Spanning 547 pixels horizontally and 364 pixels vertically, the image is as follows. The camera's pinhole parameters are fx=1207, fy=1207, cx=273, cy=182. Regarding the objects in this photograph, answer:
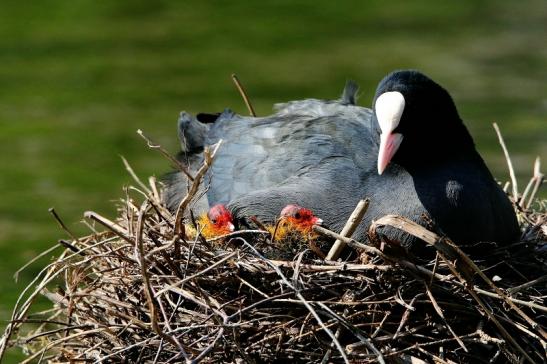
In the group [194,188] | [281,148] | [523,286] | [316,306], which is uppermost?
[194,188]

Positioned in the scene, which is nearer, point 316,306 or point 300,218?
point 316,306

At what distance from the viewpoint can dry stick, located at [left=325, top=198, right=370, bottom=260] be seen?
4008 millimetres

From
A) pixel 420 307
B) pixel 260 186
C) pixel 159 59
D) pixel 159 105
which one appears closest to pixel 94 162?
pixel 159 105

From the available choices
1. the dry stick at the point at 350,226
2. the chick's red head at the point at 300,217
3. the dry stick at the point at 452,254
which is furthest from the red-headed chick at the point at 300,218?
the dry stick at the point at 452,254

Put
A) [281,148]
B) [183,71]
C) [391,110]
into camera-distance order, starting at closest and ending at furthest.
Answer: [391,110], [281,148], [183,71]

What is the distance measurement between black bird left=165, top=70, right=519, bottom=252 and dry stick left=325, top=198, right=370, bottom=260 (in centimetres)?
15

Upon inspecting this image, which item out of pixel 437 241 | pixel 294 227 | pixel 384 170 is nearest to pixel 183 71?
pixel 384 170

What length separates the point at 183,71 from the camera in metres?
12.3

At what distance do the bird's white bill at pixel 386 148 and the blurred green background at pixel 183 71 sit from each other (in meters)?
3.01

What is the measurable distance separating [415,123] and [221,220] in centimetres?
80

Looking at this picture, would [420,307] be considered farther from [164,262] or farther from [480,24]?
[480,24]

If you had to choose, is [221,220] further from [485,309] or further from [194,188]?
[485,309]

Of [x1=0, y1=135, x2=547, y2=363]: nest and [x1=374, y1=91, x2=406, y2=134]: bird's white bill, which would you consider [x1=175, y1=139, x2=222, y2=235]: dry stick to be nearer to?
[x1=0, y1=135, x2=547, y2=363]: nest

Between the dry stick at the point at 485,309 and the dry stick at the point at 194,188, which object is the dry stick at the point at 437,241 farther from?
the dry stick at the point at 194,188
